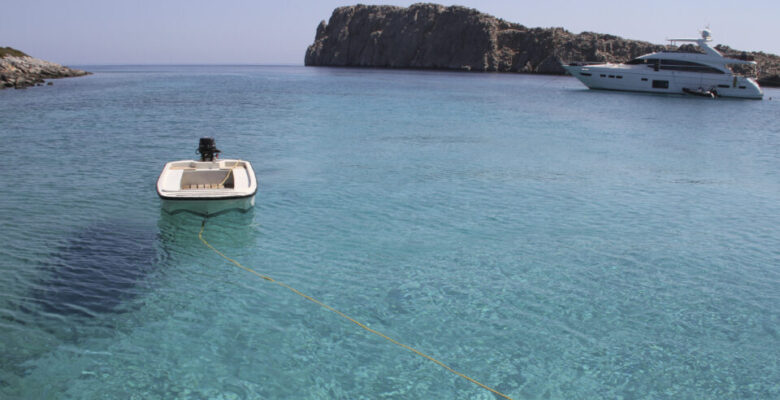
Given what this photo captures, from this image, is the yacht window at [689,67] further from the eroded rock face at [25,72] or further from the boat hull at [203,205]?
the eroded rock face at [25,72]

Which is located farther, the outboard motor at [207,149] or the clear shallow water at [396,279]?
the outboard motor at [207,149]

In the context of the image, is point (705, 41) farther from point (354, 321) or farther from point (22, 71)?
point (22, 71)

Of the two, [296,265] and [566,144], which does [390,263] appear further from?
[566,144]

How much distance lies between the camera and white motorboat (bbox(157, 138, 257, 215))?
12.8 metres

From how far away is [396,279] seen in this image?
10766 millimetres

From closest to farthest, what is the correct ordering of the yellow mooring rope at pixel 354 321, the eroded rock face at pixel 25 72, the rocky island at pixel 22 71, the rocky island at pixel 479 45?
1. the yellow mooring rope at pixel 354 321
2. the eroded rock face at pixel 25 72
3. the rocky island at pixel 22 71
4. the rocky island at pixel 479 45

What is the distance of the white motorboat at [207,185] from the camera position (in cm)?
1280

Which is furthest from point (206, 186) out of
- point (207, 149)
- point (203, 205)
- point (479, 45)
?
point (479, 45)

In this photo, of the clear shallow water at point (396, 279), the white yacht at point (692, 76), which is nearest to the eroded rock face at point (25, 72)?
the clear shallow water at point (396, 279)

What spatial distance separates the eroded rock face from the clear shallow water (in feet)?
145

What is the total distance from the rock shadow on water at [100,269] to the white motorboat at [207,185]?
40.5 inches

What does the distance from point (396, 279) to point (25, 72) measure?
78240mm

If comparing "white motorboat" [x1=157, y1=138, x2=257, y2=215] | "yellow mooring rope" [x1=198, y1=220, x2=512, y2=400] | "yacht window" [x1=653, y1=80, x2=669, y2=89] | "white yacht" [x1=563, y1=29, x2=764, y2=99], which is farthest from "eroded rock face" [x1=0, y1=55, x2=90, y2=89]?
"yacht window" [x1=653, y1=80, x2=669, y2=89]

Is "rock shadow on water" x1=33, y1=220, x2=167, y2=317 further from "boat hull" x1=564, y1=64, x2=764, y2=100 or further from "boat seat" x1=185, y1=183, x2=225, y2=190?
"boat hull" x1=564, y1=64, x2=764, y2=100
